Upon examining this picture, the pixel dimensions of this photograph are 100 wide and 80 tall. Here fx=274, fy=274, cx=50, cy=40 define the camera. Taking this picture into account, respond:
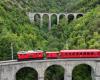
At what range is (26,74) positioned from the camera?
53344 millimetres

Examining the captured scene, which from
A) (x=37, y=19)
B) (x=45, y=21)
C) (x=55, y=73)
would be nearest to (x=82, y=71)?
(x=55, y=73)

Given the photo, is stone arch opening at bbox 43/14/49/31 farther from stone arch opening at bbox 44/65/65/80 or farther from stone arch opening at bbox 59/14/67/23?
stone arch opening at bbox 44/65/65/80

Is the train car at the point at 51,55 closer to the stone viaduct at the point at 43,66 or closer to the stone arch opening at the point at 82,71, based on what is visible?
the stone viaduct at the point at 43,66

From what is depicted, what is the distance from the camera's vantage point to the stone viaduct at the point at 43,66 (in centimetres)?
4759

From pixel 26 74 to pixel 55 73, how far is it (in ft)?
19.4

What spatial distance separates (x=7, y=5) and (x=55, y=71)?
118 feet

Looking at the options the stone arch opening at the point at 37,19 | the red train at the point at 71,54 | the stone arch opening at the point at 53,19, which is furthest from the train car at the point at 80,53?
the stone arch opening at the point at 53,19

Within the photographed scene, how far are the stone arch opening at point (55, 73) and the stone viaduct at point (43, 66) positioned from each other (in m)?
4.24

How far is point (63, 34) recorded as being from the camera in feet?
278

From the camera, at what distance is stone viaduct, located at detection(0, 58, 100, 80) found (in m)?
47.6

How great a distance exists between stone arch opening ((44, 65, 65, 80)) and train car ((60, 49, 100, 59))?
14.6ft

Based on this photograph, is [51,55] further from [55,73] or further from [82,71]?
[82,71]

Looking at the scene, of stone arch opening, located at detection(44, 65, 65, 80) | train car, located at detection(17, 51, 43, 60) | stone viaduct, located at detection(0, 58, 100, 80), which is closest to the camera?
stone viaduct, located at detection(0, 58, 100, 80)

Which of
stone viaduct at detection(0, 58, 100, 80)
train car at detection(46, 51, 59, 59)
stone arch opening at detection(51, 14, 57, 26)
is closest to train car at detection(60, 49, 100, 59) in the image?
stone viaduct at detection(0, 58, 100, 80)
